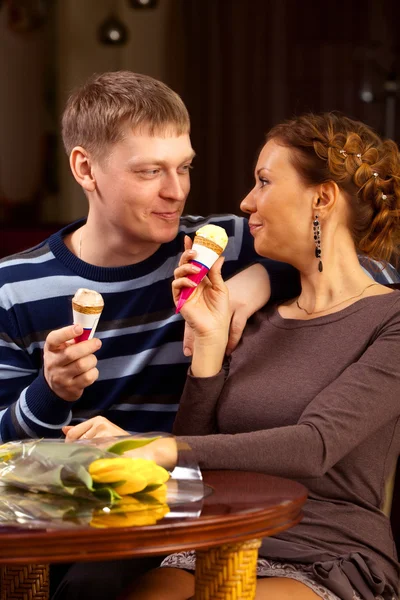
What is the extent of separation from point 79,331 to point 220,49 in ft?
11.3

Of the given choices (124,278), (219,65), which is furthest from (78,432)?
(219,65)

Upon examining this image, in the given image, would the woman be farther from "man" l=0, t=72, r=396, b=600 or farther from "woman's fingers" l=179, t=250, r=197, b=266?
"man" l=0, t=72, r=396, b=600

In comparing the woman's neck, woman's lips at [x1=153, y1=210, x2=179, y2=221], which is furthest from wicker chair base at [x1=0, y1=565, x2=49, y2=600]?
woman's lips at [x1=153, y1=210, x2=179, y2=221]

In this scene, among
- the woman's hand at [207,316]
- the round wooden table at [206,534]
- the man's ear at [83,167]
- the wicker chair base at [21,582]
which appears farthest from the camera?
the man's ear at [83,167]

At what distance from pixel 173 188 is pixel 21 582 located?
90 centimetres

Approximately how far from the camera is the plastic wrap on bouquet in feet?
4.52

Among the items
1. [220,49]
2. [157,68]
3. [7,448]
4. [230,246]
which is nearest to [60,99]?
[157,68]

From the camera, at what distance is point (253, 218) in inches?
80.3

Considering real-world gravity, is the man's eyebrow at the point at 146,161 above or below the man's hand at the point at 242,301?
above

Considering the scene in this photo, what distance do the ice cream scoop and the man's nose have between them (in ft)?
0.86

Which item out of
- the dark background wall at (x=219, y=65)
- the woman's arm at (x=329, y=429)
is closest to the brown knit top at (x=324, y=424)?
the woman's arm at (x=329, y=429)

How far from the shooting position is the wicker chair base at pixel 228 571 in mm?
1443

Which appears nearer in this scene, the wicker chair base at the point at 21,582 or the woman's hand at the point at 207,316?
the wicker chair base at the point at 21,582

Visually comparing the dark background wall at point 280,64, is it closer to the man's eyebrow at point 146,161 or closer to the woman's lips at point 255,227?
the man's eyebrow at point 146,161
